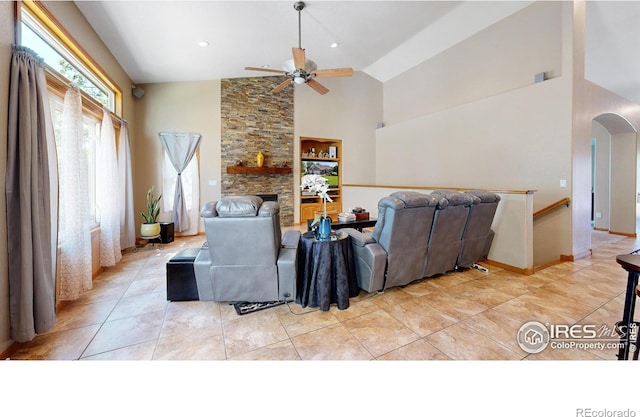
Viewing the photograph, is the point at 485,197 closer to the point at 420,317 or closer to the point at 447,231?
the point at 447,231

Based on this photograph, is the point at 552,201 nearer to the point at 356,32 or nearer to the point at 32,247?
the point at 356,32

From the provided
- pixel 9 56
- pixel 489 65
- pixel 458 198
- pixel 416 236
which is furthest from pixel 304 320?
pixel 489 65

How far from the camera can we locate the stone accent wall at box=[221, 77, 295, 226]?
20.5 ft

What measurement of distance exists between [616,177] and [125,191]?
10441mm

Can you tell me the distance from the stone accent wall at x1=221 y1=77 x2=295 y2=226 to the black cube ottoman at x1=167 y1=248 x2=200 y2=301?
3.98 m

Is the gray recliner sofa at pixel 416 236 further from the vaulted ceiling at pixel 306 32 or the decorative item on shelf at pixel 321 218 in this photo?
the vaulted ceiling at pixel 306 32

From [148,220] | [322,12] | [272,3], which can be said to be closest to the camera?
[272,3]

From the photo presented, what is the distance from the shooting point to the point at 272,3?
354 centimetres

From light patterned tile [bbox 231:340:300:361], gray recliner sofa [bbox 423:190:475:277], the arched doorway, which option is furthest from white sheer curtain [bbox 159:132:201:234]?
the arched doorway

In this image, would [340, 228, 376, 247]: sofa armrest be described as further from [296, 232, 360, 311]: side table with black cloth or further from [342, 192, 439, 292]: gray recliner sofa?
[296, 232, 360, 311]: side table with black cloth

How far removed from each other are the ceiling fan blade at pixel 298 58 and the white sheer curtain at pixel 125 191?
324 cm

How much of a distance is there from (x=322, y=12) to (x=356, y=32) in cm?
110
